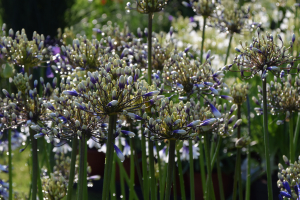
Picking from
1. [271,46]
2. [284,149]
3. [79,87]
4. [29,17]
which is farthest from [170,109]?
[29,17]

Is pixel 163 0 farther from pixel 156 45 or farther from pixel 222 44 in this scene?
pixel 222 44

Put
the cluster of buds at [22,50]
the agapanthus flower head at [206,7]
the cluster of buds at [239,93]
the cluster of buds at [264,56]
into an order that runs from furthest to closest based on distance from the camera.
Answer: the agapanthus flower head at [206,7]
the cluster of buds at [239,93]
the cluster of buds at [22,50]
the cluster of buds at [264,56]

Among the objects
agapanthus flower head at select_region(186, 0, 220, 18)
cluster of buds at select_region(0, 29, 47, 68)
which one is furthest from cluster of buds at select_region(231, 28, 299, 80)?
cluster of buds at select_region(0, 29, 47, 68)

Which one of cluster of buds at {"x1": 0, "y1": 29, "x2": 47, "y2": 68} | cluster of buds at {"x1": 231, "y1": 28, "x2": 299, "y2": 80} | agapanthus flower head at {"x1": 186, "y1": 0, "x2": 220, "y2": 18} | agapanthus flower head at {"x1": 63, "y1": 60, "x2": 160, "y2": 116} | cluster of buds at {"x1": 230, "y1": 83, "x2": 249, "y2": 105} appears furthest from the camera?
agapanthus flower head at {"x1": 186, "y1": 0, "x2": 220, "y2": 18}

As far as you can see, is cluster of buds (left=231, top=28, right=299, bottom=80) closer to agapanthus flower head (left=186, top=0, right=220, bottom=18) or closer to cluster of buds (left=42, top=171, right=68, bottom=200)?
agapanthus flower head (left=186, top=0, right=220, bottom=18)

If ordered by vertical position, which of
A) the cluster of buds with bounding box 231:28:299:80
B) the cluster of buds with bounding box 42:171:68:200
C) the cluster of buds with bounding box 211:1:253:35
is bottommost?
the cluster of buds with bounding box 42:171:68:200

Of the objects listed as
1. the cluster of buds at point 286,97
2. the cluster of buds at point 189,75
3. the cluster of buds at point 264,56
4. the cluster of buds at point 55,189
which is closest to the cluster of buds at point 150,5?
the cluster of buds at point 189,75

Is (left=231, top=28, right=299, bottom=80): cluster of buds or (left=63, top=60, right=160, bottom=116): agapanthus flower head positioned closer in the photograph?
(left=63, top=60, right=160, bottom=116): agapanthus flower head

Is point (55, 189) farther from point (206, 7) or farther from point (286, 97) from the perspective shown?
point (206, 7)

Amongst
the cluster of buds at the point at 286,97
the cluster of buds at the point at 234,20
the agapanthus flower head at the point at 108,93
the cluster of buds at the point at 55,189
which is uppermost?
the cluster of buds at the point at 234,20

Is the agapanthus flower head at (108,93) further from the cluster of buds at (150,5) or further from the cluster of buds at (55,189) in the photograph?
the cluster of buds at (55,189)

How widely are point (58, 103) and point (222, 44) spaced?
376cm

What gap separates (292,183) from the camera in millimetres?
1616

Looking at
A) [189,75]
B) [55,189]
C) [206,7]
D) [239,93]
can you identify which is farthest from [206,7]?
[55,189]
